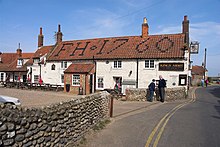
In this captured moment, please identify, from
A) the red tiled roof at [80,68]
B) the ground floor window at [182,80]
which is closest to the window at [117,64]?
the red tiled roof at [80,68]

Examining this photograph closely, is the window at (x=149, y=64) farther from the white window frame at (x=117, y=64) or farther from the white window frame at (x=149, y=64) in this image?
the white window frame at (x=117, y=64)

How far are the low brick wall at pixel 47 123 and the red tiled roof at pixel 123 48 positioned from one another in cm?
1584

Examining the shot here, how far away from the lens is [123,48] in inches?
977

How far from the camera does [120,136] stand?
267 inches

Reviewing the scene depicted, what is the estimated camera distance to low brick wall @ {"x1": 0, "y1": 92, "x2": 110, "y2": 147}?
3731 millimetres

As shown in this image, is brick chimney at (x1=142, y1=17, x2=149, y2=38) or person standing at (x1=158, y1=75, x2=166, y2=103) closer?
person standing at (x1=158, y1=75, x2=166, y2=103)

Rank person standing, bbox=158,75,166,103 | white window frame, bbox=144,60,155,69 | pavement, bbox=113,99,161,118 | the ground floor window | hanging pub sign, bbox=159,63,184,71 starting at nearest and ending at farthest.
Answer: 1. pavement, bbox=113,99,161,118
2. person standing, bbox=158,75,166,103
3. the ground floor window
4. hanging pub sign, bbox=159,63,184,71
5. white window frame, bbox=144,60,155,69

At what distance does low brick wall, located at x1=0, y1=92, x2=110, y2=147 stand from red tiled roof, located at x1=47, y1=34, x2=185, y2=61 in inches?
624

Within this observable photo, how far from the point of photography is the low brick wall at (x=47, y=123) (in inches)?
147

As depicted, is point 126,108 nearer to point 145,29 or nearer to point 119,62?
point 119,62

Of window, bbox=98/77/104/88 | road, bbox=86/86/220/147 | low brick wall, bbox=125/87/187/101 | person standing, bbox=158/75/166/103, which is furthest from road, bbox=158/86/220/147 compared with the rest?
window, bbox=98/77/104/88

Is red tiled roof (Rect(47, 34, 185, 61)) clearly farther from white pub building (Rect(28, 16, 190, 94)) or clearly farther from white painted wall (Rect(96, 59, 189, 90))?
white painted wall (Rect(96, 59, 189, 90))

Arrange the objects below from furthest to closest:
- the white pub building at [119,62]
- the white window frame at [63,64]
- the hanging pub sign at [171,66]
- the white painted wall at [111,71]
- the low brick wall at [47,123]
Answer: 1. the white window frame at [63,64]
2. the white painted wall at [111,71]
3. the white pub building at [119,62]
4. the hanging pub sign at [171,66]
5. the low brick wall at [47,123]

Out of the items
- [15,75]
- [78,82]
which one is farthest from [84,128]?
[15,75]
